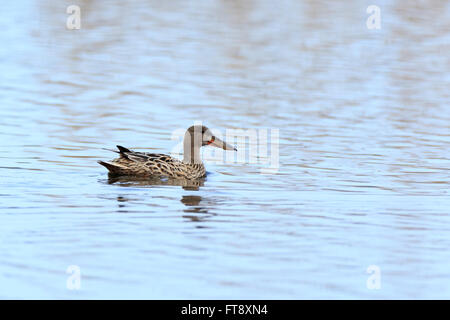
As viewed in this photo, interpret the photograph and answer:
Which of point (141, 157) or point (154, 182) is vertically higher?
point (141, 157)

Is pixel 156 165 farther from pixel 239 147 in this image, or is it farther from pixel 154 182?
pixel 239 147

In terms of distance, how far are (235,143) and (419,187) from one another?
3333 millimetres

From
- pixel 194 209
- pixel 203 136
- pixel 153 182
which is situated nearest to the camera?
pixel 194 209

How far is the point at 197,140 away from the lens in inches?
468

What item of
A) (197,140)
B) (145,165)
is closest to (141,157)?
(145,165)

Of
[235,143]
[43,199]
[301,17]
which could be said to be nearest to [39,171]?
[43,199]

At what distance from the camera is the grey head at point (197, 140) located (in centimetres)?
1172

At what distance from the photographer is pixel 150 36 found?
21.7 meters

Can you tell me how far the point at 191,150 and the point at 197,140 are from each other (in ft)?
0.66

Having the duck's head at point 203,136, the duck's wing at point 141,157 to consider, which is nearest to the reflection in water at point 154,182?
the duck's wing at point 141,157

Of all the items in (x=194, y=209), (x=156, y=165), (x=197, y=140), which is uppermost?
(x=197, y=140)

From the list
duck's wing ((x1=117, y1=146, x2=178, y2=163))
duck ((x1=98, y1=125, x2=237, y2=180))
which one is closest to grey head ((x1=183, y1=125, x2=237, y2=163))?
duck ((x1=98, y1=125, x2=237, y2=180))

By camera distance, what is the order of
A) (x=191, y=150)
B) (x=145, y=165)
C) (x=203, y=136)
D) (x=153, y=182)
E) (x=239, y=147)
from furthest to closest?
(x=239, y=147), (x=203, y=136), (x=191, y=150), (x=145, y=165), (x=153, y=182)
